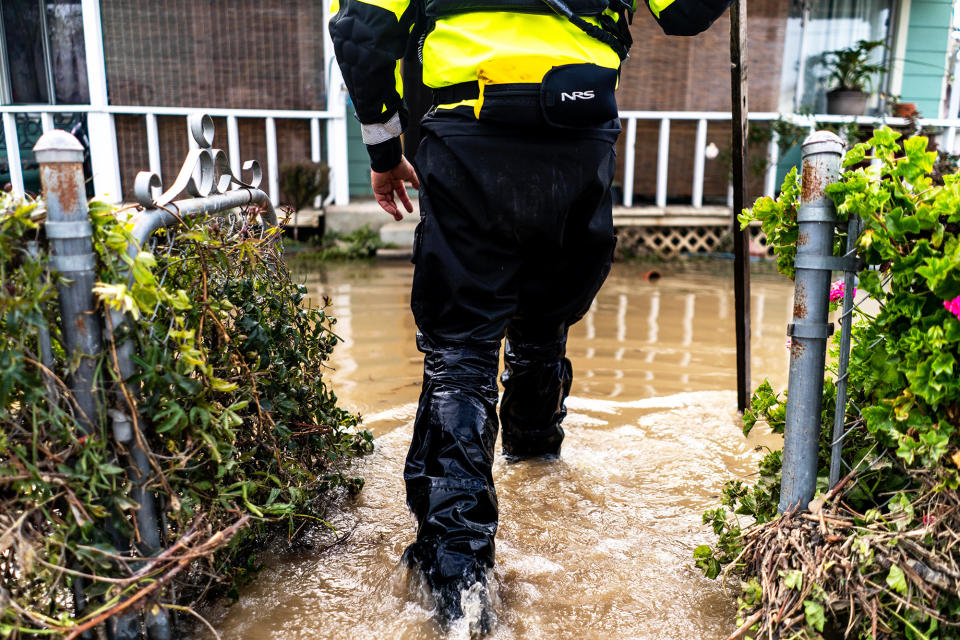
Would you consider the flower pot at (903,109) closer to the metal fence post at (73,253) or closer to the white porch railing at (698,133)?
the white porch railing at (698,133)

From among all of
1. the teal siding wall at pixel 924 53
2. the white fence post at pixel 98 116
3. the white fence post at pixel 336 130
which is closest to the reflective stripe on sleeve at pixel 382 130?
the white fence post at pixel 336 130

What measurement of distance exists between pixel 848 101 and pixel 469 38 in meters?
8.61

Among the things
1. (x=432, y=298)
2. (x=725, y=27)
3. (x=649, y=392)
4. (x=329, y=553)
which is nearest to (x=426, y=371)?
(x=432, y=298)

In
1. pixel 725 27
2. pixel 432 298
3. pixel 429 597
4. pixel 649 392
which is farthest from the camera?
pixel 725 27

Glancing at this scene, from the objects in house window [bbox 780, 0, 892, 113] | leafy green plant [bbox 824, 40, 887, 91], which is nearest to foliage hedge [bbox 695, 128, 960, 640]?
leafy green plant [bbox 824, 40, 887, 91]

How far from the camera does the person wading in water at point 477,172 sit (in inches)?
80.9

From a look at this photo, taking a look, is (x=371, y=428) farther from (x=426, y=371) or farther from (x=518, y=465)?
(x=426, y=371)

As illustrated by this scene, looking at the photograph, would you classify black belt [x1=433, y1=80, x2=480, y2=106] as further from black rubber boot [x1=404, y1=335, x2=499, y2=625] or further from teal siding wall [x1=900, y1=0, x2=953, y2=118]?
teal siding wall [x1=900, y1=0, x2=953, y2=118]

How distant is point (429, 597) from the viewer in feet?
6.68

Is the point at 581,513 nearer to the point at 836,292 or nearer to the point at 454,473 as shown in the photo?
the point at 454,473

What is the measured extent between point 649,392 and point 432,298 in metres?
2.22

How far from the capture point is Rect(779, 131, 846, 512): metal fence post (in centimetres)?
177

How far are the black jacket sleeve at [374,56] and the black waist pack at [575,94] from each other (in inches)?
17.9

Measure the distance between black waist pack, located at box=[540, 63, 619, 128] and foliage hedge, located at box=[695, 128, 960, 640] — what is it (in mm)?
660
